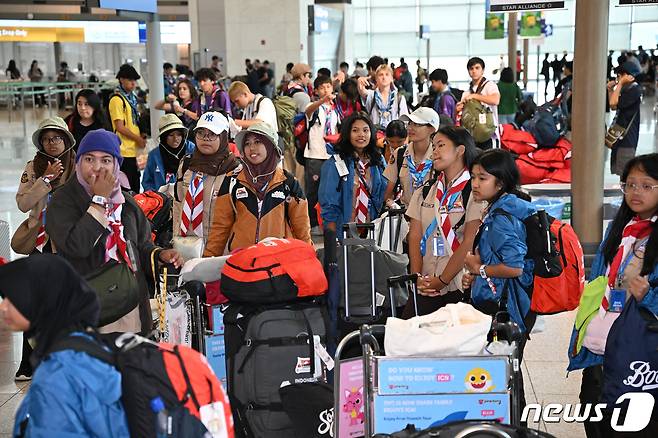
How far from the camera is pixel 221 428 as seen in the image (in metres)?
2.73

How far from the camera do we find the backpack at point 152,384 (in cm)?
258

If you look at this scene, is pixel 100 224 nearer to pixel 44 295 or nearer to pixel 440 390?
pixel 44 295

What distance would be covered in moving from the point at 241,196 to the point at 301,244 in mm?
1040

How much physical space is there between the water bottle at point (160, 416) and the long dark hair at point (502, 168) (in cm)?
221

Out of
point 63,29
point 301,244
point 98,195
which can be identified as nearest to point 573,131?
point 301,244

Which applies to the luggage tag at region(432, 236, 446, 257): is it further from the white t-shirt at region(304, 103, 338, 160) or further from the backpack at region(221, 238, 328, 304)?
the white t-shirt at region(304, 103, 338, 160)

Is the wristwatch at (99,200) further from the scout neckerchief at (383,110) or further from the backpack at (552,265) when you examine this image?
the scout neckerchief at (383,110)

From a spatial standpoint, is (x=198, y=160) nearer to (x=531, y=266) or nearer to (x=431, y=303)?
(x=431, y=303)

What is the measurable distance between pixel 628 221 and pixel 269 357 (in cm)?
169

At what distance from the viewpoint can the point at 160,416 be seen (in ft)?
→ 8.47

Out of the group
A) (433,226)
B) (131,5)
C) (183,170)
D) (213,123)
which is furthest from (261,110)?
(433,226)

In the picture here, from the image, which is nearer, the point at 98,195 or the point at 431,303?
the point at 98,195

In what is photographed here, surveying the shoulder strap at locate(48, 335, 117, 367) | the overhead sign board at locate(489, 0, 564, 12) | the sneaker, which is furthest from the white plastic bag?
the overhead sign board at locate(489, 0, 564, 12)

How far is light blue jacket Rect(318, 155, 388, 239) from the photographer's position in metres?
6.77
